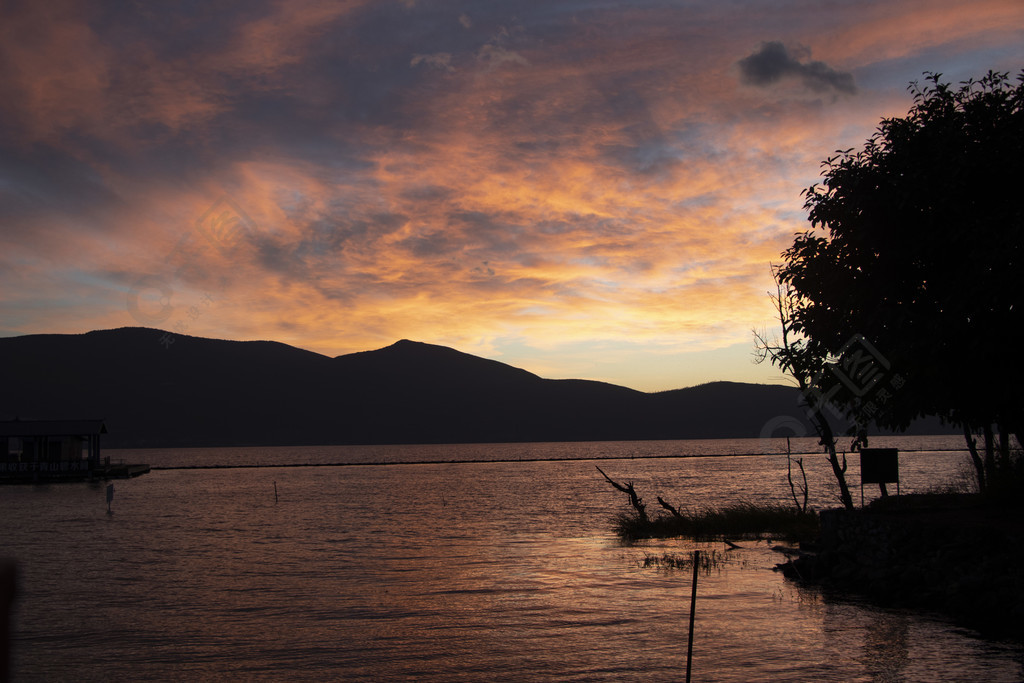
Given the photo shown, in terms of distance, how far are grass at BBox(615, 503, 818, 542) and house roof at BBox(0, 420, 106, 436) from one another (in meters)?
79.2

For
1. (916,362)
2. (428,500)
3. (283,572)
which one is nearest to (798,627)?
(916,362)

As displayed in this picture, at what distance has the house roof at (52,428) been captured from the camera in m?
96.0

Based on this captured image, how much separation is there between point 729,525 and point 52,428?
8930 centimetres

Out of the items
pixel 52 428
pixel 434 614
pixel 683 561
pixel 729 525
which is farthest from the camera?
pixel 52 428

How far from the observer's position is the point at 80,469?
97062mm

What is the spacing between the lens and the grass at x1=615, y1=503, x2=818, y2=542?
39.8 metres

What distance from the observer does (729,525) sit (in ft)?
132

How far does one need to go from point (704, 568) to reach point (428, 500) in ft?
168

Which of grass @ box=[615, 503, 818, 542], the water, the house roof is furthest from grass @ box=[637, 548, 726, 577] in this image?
the house roof

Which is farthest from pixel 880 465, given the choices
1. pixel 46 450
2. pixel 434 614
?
pixel 46 450

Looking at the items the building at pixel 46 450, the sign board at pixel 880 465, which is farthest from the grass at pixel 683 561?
the building at pixel 46 450

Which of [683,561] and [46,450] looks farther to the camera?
[46,450]

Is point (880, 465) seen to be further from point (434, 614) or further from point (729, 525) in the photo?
point (434, 614)

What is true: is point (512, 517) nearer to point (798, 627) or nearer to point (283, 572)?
point (283, 572)
